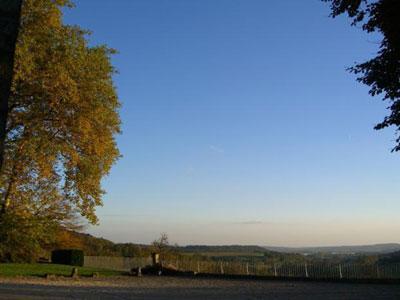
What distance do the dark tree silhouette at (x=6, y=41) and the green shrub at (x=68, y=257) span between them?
153 ft

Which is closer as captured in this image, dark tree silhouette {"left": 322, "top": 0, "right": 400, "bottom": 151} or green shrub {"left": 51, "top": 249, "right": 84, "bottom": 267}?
dark tree silhouette {"left": 322, "top": 0, "right": 400, "bottom": 151}

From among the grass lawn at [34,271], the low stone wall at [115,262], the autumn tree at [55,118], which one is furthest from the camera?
the low stone wall at [115,262]

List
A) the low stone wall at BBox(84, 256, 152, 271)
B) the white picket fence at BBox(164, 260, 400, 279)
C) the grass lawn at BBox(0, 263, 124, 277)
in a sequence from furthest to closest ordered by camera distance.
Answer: the low stone wall at BBox(84, 256, 152, 271)
the grass lawn at BBox(0, 263, 124, 277)
the white picket fence at BBox(164, 260, 400, 279)

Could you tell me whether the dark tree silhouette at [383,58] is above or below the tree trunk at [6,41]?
above

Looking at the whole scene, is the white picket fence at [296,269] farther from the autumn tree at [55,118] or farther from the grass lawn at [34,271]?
the autumn tree at [55,118]

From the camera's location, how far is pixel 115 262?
168ft

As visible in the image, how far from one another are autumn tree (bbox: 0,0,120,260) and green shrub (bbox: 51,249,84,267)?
2210cm

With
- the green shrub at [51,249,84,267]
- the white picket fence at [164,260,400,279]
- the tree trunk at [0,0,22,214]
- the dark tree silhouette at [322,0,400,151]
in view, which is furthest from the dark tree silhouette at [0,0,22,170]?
the green shrub at [51,249,84,267]

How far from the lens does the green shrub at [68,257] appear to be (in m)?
48.6

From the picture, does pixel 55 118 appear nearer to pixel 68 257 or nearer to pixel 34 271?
pixel 34 271

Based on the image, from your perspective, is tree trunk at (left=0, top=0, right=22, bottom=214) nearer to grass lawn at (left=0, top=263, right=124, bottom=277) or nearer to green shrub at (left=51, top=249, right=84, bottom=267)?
grass lawn at (left=0, top=263, right=124, bottom=277)

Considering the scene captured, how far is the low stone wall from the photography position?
49.1 metres

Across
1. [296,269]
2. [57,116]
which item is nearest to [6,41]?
[57,116]

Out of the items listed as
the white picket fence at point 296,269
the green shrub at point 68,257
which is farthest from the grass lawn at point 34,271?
the green shrub at point 68,257
